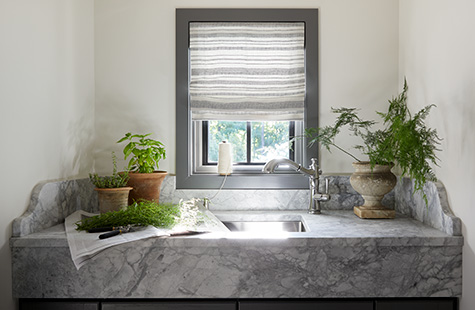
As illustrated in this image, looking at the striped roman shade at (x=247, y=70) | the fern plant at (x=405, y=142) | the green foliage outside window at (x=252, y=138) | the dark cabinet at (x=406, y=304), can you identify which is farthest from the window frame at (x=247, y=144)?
the dark cabinet at (x=406, y=304)

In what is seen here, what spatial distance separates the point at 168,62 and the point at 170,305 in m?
1.22

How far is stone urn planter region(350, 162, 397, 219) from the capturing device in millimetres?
1780

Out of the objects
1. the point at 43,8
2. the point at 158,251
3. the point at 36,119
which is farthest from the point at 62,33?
the point at 158,251

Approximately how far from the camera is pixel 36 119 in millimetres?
1563

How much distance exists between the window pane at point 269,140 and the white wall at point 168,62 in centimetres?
24

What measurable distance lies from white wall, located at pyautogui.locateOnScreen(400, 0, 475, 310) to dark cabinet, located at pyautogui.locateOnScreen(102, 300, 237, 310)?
0.86 m

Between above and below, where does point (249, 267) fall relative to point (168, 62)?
below

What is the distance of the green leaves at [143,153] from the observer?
1.89 m

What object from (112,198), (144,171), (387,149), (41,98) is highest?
(41,98)

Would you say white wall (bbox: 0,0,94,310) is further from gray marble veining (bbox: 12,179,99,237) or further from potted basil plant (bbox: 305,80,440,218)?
potted basil plant (bbox: 305,80,440,218)

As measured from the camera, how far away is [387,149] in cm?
166

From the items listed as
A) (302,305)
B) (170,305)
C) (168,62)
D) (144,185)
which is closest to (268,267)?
(302,305)

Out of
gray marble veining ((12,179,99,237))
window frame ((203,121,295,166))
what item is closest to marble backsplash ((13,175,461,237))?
gray marble veining ((12,179,99,237))

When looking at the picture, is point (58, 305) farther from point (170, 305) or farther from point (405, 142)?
point (405, 142)
